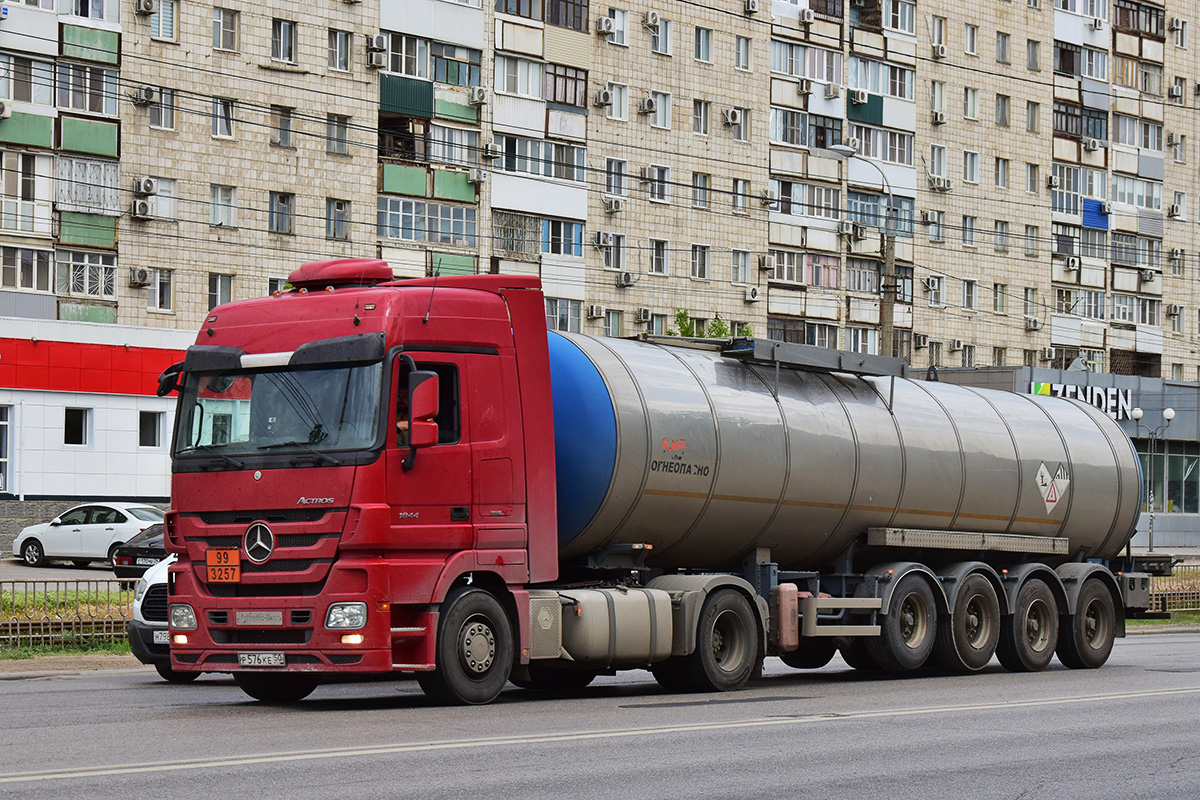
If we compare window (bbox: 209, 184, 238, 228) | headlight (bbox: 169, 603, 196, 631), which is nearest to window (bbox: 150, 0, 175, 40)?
window (bbox: 209, 184, 238, 228)

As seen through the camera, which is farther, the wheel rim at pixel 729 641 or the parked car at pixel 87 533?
the parked car at pixel 87 533

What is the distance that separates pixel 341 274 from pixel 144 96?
3785cm

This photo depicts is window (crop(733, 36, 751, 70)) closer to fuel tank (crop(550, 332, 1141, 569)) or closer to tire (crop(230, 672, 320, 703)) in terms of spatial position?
fuel tank (crop(550, 332, 1141, 569))

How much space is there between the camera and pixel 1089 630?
21.6 meters

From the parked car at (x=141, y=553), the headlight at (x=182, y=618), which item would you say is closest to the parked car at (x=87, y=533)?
the parked car at (x=141, y=553)

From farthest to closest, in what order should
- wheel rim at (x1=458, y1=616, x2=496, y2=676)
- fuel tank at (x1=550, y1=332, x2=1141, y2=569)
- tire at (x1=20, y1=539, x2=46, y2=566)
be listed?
1. tire at (x1=20, y1=539, x2=46, y2=566)
2. fuel tank at (x1=550, y1=332, x2=1141, y2=569)
3. wheel rim at (x1=458, y1=616, x2=496, y2=676)

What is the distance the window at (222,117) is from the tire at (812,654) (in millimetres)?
35595

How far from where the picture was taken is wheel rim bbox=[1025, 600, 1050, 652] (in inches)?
814

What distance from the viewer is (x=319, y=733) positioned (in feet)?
40.4

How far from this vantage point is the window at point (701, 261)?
65.3 metres

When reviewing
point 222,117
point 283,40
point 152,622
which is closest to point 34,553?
point 222,117

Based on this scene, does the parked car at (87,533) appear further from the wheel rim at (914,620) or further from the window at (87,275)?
the wheel rim at (914,620)

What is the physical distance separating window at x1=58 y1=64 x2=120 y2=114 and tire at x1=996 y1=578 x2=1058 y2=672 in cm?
3623

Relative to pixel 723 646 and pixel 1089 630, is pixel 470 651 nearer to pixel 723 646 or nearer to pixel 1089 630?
pixel 723 646
